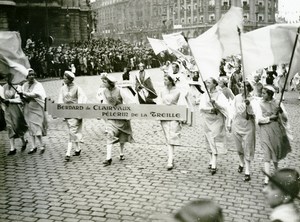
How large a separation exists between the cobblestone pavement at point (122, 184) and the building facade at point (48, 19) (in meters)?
29.8

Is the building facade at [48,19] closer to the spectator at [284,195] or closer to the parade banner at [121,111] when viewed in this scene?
the parade banner at [121,111]

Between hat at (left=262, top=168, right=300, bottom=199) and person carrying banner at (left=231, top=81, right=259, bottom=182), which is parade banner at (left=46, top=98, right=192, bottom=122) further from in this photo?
hat at (left=262, top=168, right=300, bottom=199)

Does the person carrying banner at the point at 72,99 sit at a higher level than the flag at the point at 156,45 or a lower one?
lower

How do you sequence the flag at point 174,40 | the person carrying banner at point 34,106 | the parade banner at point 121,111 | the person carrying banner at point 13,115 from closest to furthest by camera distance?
the parade banner at point 121,111 < the person carrying banner at point 34,106 < the person carrying banner at point 13,115 < the flag at point 174,40

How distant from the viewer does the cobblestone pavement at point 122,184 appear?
621 cm

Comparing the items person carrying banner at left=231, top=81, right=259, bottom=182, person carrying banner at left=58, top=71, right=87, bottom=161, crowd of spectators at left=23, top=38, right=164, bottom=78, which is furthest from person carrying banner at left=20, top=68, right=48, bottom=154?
crowd of spectators at left=23, top=38, right=164, bottom=78

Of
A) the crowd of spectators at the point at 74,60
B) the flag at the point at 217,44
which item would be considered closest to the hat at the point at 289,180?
the flag at the point at 217,44

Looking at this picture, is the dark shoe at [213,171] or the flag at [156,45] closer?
the dark shoe at [213,171]

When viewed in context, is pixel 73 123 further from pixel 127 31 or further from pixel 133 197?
pixel 127 31

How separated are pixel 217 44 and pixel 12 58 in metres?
4.34

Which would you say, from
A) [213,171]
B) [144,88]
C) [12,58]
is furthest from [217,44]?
[144,88]

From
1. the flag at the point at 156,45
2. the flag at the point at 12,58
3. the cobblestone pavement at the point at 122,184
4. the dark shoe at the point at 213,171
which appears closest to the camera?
the cobblestone pavement at the point at 122,184

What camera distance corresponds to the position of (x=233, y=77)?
15367mm

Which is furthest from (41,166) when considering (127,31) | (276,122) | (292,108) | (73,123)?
(127,31)
